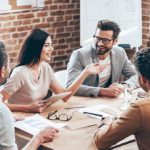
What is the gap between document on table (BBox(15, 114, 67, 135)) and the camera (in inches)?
114

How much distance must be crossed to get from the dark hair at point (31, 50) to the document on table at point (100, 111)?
53cm

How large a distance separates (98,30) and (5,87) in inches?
40.9

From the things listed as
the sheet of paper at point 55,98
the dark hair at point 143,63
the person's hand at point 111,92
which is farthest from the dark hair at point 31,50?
the dark hair at point 143,63

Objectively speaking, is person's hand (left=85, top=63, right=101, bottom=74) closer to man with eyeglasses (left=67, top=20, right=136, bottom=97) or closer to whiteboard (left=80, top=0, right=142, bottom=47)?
man with eyeglasses (left=67, top=20, right=136, bottom=97)

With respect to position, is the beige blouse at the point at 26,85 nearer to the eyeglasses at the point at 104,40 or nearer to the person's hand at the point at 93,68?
the person's hand at the point at 93,68

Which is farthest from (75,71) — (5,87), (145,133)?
(145,133)

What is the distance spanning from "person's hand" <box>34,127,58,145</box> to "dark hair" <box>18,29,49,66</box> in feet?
2.57

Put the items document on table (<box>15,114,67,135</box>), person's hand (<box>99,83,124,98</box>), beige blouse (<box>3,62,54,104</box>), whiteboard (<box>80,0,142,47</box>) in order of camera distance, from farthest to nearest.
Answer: whiteboard (<box>80,0,142,47</box>), person's hand (<box>99,83,124,98</box>), beige blouse (<box>3,62,54,104</box>), document on table (<box>15,114,67,135</box>)

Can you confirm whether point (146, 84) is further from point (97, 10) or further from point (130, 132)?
point (97, 10)

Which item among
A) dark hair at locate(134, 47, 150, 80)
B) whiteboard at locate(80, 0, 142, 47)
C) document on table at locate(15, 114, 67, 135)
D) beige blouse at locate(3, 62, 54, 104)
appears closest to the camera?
dark hair at locate(134, 47, 150, 80)

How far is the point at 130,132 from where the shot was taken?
245 centimetres

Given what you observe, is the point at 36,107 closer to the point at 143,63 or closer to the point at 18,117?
the point at 18,117

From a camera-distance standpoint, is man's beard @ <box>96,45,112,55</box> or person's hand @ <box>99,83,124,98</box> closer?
person's hand @ <box>99,83,124,98</box>

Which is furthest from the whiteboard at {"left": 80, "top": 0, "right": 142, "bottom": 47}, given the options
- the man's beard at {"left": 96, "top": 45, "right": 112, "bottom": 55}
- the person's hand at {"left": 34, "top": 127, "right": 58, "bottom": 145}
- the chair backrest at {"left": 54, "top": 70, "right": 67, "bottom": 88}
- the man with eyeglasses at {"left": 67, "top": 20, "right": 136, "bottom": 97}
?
the person's hand at {"left": 34, "top": 127, "right": 58, "bottom": 145}
